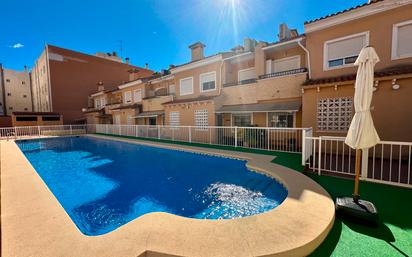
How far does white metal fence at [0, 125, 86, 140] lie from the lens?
24.3m

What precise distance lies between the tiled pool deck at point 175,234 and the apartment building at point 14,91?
2244 inches

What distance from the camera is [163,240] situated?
3.17 meters

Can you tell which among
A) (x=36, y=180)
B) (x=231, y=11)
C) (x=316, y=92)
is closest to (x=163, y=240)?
(x=36, y=180)

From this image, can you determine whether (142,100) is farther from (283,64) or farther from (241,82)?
(283,64)

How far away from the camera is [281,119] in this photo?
45.9 ft

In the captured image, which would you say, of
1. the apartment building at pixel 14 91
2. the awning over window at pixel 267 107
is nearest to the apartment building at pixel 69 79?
the apartment building at pixel 14 91

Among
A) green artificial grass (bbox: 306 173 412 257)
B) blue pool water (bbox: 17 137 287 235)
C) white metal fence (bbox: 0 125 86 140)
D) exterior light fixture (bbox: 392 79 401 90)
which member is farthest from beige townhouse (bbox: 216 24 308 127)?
white metal fence (bbox: 0 125 86 140)

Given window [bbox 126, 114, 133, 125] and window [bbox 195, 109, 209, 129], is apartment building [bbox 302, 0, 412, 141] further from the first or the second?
window [bbox 126, 114, 133, 125]

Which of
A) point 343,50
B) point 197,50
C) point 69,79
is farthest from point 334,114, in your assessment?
point 69,79

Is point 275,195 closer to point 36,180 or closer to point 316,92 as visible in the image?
point 316,92

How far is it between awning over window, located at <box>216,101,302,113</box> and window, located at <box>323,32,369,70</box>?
116 inches

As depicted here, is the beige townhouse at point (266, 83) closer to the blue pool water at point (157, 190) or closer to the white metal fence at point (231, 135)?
the white metal fence at point (231, 135)

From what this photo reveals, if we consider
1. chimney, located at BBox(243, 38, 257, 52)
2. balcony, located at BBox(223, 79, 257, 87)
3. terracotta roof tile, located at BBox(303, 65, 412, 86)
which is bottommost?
terracotta roof tile, located at BBox(303, 65, 412, 86)

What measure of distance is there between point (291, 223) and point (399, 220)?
2560 mm
